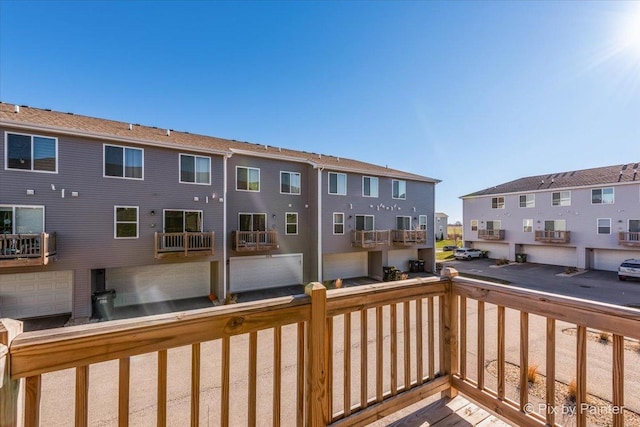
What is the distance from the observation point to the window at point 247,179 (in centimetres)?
1307

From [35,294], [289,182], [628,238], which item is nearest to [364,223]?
[289,182]

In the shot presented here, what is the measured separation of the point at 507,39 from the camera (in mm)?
7859

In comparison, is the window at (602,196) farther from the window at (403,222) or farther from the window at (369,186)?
the window at (369,186)

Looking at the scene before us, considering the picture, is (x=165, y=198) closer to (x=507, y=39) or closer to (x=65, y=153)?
(x=65, y=153)

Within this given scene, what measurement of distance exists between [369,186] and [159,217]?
36.2 feet

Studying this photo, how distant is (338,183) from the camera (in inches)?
595

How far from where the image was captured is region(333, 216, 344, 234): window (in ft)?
49.0

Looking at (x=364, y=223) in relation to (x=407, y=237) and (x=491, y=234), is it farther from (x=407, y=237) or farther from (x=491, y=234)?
(x=491, y=234)

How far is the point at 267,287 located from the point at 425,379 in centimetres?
1210

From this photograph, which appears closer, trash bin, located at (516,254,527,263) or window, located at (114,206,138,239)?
window, located at (114,206,138,239)

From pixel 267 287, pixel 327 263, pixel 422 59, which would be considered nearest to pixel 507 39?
pixel 422 59

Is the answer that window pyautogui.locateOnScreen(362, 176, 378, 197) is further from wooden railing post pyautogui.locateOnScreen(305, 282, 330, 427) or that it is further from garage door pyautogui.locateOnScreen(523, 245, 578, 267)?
garage door pyautogui.locateOnScreen(523, 245, 578, 267)

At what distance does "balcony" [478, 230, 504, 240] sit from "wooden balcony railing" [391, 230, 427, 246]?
10927mm

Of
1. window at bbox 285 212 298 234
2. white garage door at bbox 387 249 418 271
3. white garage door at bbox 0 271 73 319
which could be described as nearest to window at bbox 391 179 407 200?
white garage door at bbox 387 249 418 271
